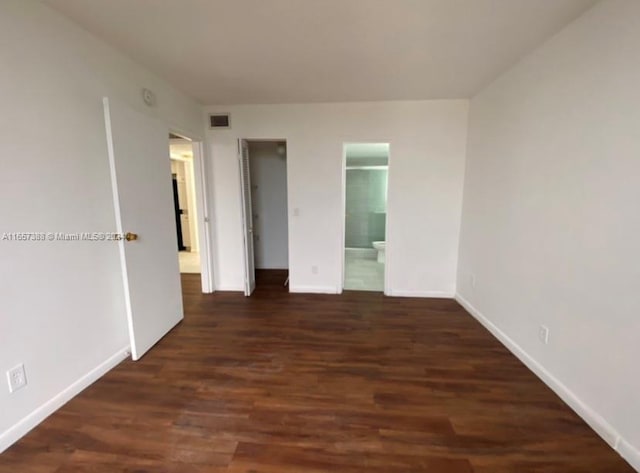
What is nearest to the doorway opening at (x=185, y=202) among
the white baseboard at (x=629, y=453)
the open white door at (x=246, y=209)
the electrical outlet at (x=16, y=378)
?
the open white door at (x=246, y=209)

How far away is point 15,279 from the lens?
4.97ft

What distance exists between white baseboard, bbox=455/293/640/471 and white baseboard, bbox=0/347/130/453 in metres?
3.18

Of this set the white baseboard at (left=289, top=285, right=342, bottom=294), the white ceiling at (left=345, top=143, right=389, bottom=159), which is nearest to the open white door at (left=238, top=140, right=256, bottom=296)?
the white baseboard at (left=289, top=285, right=342, bottom=294)

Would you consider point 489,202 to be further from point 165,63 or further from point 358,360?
point 165,63

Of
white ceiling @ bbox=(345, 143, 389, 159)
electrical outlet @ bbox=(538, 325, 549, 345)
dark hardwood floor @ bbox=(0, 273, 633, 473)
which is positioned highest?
white ceiling @ bbox=(345, 143, 389, 159)

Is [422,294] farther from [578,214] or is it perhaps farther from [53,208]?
[53,208]

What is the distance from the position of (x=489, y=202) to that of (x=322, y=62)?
2.05m

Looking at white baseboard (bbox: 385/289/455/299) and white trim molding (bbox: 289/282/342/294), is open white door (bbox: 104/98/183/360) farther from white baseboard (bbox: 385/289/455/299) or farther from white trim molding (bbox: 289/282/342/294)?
white baseboard (bbox: 385/289/455/299)

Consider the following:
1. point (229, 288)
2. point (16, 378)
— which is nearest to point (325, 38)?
point (16, 378)

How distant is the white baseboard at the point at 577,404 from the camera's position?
4.66 feet

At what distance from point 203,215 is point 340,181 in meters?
1.81

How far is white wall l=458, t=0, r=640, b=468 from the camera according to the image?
1440 mm

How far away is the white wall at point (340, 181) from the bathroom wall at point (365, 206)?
2906mm

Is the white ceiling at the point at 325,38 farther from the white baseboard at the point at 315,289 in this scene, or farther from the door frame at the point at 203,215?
the white baseboard at the point at 315,289
